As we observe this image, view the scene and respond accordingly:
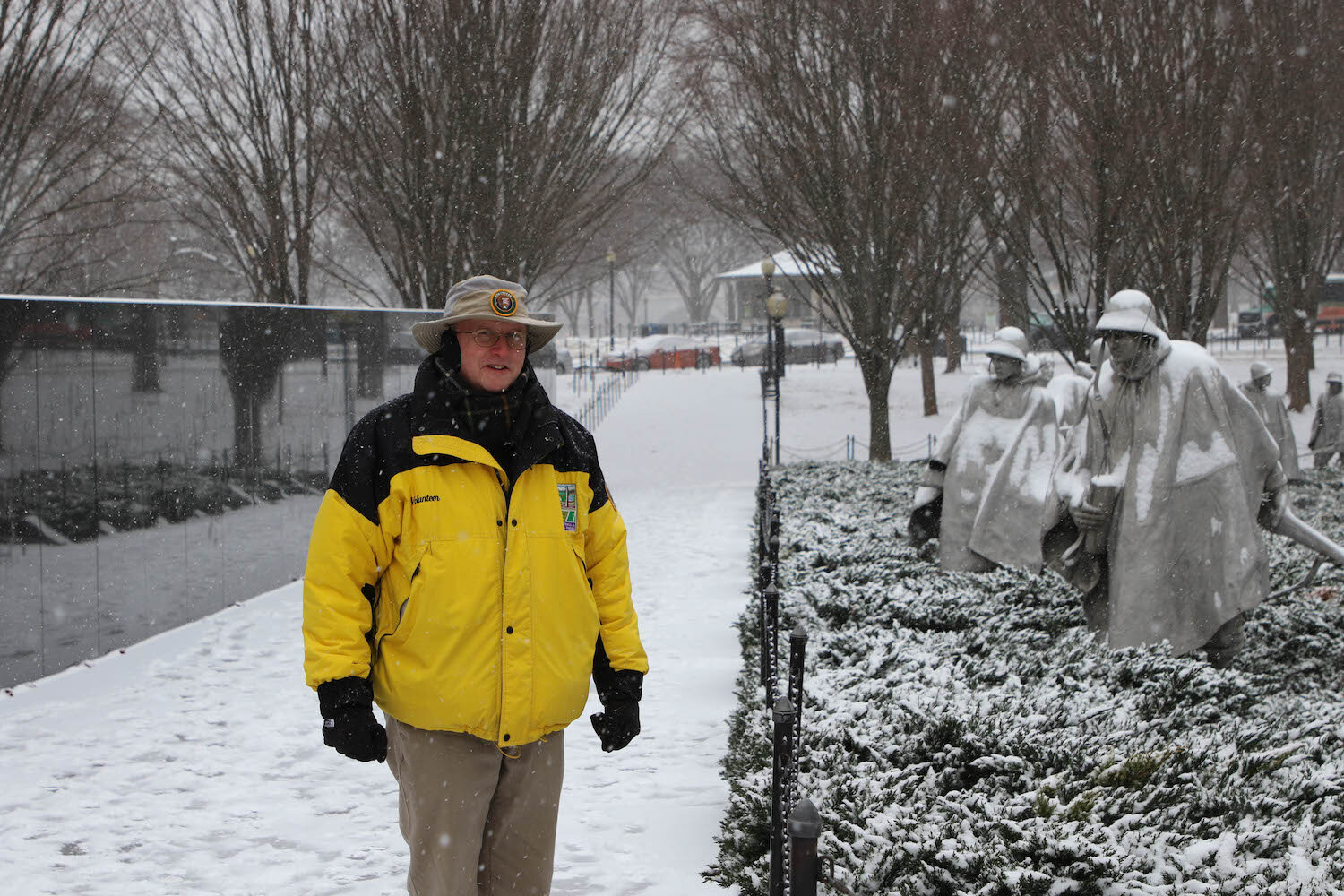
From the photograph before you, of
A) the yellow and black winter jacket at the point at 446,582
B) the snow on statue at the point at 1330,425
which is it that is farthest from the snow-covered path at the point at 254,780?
the snow on statue at the point at 1330,425

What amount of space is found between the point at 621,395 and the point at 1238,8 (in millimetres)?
23726

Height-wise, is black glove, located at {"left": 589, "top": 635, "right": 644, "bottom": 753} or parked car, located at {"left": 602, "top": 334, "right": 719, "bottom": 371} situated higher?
parked car, located at {"left": 602, "top": 334, "right": 719, "bottom": 371}

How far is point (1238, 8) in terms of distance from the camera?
40.5 ft

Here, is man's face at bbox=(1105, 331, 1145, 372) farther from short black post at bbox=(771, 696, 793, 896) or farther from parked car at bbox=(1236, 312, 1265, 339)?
parked car at bbox=(1236, 312, 1265, 339)

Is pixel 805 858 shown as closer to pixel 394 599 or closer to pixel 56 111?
pixel 394 599

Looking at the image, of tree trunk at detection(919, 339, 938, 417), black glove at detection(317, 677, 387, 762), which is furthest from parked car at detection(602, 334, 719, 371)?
black glove at detection(317, 677, 387, 762)

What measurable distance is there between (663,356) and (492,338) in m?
41.4

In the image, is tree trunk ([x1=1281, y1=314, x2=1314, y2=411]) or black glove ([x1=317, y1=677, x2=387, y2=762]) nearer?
black glove ([x1=317, y1=677, x2=387, y2=762])

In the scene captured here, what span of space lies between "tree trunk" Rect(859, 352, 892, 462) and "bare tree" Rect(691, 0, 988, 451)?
4 cm

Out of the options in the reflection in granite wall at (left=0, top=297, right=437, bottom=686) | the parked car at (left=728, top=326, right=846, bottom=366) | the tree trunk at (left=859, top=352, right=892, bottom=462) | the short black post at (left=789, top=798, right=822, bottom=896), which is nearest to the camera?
the short black post at (left=789, top=798, right=822, bottom=896)

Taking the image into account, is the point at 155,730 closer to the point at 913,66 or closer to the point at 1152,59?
the point at 1152,59

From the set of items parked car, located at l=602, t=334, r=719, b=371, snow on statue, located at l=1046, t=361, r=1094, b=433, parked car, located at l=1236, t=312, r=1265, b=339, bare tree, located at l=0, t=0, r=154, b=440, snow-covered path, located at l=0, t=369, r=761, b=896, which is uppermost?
bare tree, located at l=0, t=0, r=154, b=440

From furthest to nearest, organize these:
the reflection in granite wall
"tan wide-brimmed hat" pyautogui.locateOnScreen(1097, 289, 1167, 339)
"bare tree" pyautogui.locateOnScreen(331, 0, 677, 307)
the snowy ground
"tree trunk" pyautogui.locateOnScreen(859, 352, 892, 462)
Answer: "tree trunk" pyautogui.locateOnScreen(859, 352, 892, 462)
"bare tree" pyautogui.locateOnScreen(331, 0, 677, 307)
the reflection in granite wall
"tan wide-brimmed hat" pyautogui.locateOnScreen(1097, 289, 1167, 339)
the snowy ground

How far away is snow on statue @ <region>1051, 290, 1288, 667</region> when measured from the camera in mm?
6219
